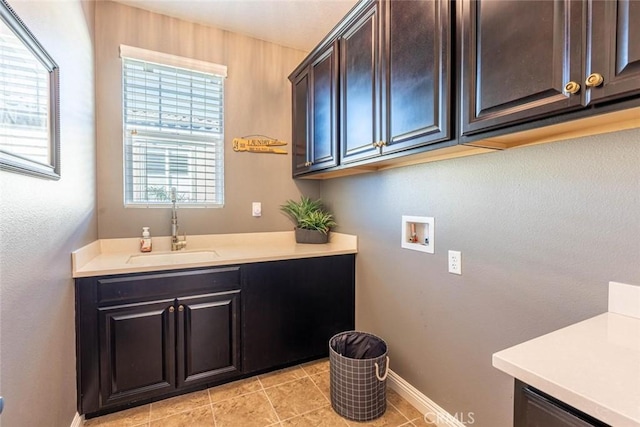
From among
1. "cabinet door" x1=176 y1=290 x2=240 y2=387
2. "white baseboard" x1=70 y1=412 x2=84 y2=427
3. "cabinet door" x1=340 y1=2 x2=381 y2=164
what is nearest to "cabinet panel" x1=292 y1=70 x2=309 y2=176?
"cabinet door" x1=340 y1=2 x2=381 y2=164

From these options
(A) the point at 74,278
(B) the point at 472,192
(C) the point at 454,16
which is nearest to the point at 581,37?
(C) the point at 454,16

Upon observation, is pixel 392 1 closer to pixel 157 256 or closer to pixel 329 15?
pixel 329 15

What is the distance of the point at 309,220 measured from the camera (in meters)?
2.60

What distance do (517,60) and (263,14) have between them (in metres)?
1.92

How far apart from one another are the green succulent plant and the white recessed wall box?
83 cm

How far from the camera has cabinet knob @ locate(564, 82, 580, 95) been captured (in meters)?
0.87

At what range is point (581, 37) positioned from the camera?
33.8 inches

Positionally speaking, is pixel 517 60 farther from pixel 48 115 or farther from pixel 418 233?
pixel 48 115

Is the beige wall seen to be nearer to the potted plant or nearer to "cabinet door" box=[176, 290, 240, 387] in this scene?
the potted plant

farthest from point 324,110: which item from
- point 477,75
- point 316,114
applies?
point 477,75

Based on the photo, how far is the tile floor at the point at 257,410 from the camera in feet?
5.49

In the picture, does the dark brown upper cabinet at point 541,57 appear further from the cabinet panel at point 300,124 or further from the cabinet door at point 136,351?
the cabinet door at point 136,351

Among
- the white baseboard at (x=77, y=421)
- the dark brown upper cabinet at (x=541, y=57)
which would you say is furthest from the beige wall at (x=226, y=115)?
the dark brown upper cabinet at (x=541, y=57)

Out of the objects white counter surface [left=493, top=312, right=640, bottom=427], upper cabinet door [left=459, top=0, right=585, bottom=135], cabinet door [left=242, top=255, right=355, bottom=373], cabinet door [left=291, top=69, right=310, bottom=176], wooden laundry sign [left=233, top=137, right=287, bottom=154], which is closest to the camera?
white counter surface [left=493, top=312, right=640, bottom=427]
